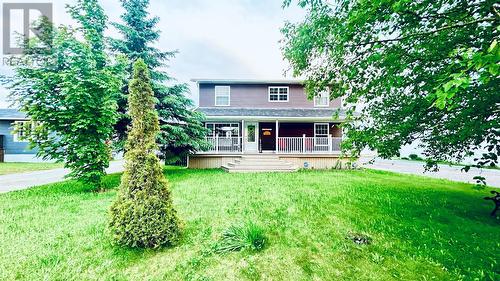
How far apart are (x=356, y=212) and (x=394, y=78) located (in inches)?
130

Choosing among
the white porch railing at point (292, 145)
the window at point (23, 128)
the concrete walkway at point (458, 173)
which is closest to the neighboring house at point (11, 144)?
the window at point (23, 128)

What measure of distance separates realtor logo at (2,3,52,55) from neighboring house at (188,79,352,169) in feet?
29.2

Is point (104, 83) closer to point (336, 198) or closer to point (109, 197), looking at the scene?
point (109, 197)

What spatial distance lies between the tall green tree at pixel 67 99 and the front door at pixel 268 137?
1116 cm

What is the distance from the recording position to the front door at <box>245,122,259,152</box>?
16484mm

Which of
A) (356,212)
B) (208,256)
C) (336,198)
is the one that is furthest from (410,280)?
(336,198)

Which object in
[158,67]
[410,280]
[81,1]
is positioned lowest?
[410,280]

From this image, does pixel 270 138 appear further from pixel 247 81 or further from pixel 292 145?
pixel 247 81

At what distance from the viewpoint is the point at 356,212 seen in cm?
550

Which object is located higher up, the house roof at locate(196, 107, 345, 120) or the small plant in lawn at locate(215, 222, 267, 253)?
the house roof at locate(196, 107, 345, 120)

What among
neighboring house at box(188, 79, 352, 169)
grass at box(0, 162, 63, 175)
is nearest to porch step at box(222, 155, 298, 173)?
neighboring house at box(188, 79, 352, 169)

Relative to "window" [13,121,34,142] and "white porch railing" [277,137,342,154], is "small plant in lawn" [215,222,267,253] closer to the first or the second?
"window" [13,121,34,142]

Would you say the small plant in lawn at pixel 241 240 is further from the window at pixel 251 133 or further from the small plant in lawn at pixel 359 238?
the window at pixel 251 133

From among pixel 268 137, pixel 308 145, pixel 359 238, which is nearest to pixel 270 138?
pixel 268 137
